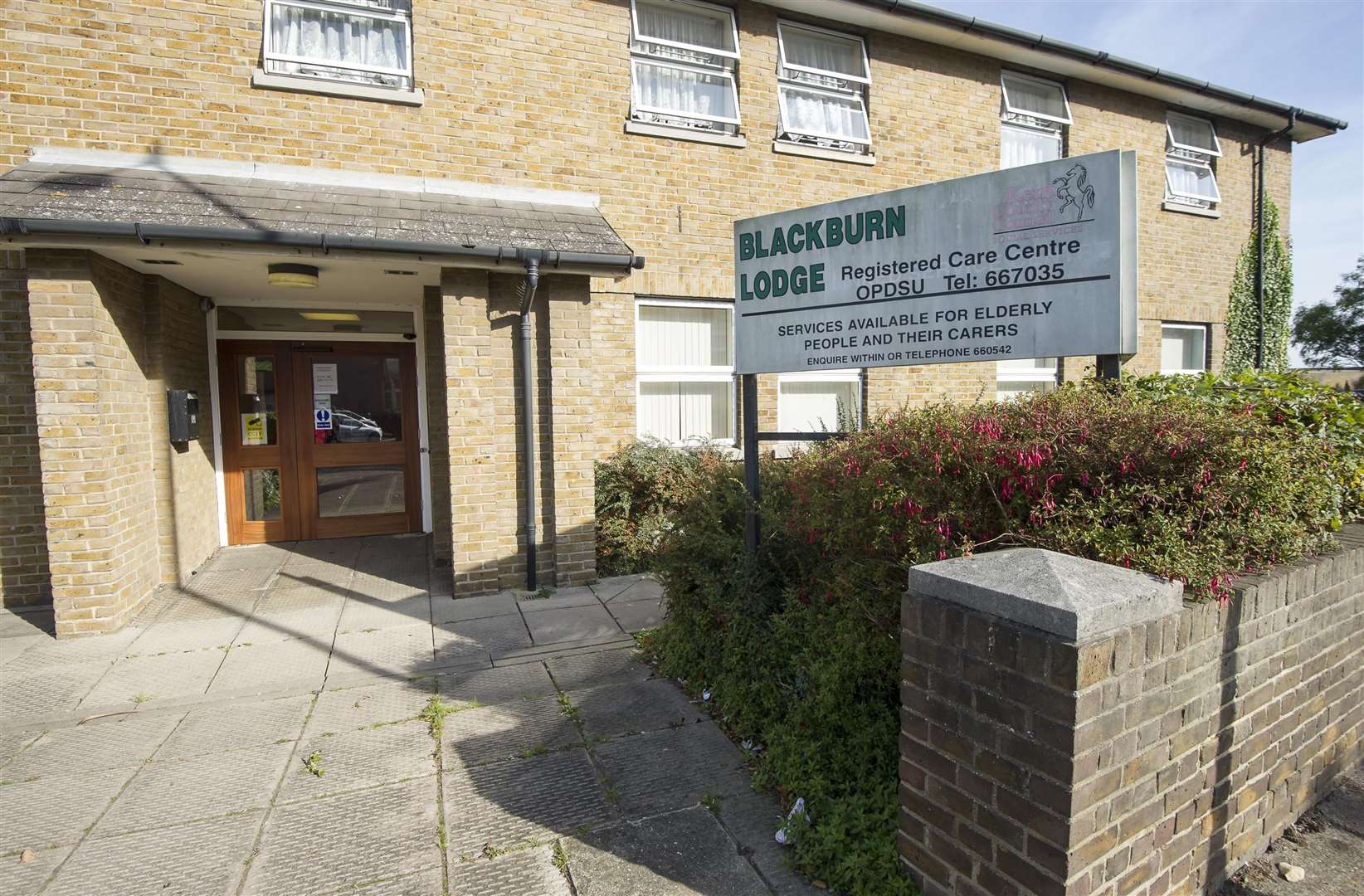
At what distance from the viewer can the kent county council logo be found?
2.89 m

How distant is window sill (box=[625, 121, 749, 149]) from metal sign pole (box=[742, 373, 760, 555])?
4607mm

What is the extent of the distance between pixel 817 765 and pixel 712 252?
20.3 ft

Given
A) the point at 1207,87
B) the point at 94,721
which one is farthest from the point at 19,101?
the point at 1207,87

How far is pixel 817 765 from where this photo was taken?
2.92m

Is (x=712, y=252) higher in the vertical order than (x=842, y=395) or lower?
higher

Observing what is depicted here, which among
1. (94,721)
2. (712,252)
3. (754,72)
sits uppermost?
(754,72)

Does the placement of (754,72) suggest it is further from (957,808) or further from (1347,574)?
(957,808)

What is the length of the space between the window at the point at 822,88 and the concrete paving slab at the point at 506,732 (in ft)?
22.8

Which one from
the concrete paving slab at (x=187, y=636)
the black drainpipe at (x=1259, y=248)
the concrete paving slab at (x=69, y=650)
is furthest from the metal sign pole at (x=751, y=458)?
the black drainpipe at (x=1259, y=248)

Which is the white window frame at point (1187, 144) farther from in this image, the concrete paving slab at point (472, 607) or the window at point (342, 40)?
the concrete paving slab at point (472, 607)

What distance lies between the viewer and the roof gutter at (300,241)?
15.1 feet

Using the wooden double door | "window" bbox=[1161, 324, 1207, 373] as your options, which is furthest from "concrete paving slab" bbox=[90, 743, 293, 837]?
"window" bbox=[1161, 324, 1207, 373]

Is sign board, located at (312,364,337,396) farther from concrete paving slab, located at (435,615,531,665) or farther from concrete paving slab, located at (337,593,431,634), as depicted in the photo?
concrete paving slab, located at (435,615,531,665)

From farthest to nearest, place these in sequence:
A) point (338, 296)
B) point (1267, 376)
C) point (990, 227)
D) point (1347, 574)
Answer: point (338, 296) → point (1267, 376) → point (990, 227) → point (1347, 574)
